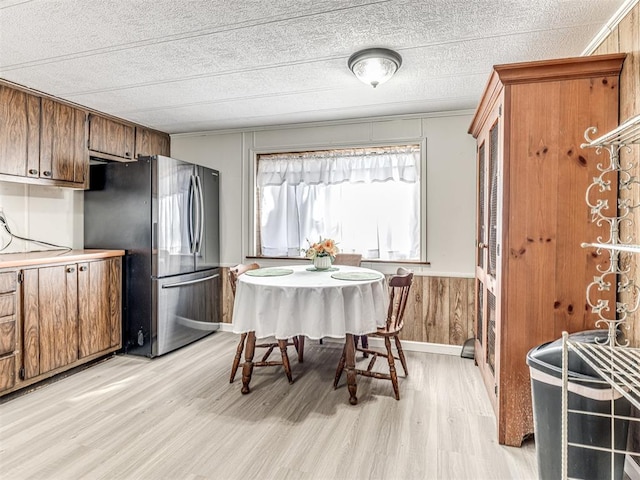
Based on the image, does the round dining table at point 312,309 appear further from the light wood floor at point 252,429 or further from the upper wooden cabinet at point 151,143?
the upper wooden cabinet at point 151,143

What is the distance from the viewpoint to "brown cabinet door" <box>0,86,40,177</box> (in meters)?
2.67

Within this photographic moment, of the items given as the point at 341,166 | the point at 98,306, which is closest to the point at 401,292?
the point at 341,166

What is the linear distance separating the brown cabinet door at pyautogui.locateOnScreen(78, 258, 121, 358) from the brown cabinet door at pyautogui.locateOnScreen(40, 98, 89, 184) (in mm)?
833

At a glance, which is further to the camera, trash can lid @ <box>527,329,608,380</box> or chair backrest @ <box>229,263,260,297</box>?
chair backrest @ <box>229,263,260,297</box>

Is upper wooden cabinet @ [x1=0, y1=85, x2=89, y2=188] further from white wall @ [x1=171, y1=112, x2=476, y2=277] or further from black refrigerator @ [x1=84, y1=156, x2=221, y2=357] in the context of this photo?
white wall @ [x1=171, y1=112, x2=476, y2=277]

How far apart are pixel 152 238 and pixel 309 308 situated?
70.5 inches

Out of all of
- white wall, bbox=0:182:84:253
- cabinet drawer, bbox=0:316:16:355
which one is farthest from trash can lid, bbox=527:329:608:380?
white wall, bbox=0:182:84:253

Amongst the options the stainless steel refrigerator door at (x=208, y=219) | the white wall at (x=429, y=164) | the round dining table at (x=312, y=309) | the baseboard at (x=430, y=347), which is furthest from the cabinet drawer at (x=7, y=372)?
the baseboard at (x=430, y=347)

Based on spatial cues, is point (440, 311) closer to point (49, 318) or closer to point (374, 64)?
point (374, 64)

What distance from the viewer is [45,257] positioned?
2.77m

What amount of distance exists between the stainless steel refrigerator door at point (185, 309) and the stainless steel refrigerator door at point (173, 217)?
0.13 metres

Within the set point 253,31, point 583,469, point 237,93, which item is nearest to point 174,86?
point 237,93

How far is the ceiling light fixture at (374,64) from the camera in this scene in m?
2.22

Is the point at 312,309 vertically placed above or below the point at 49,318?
above
